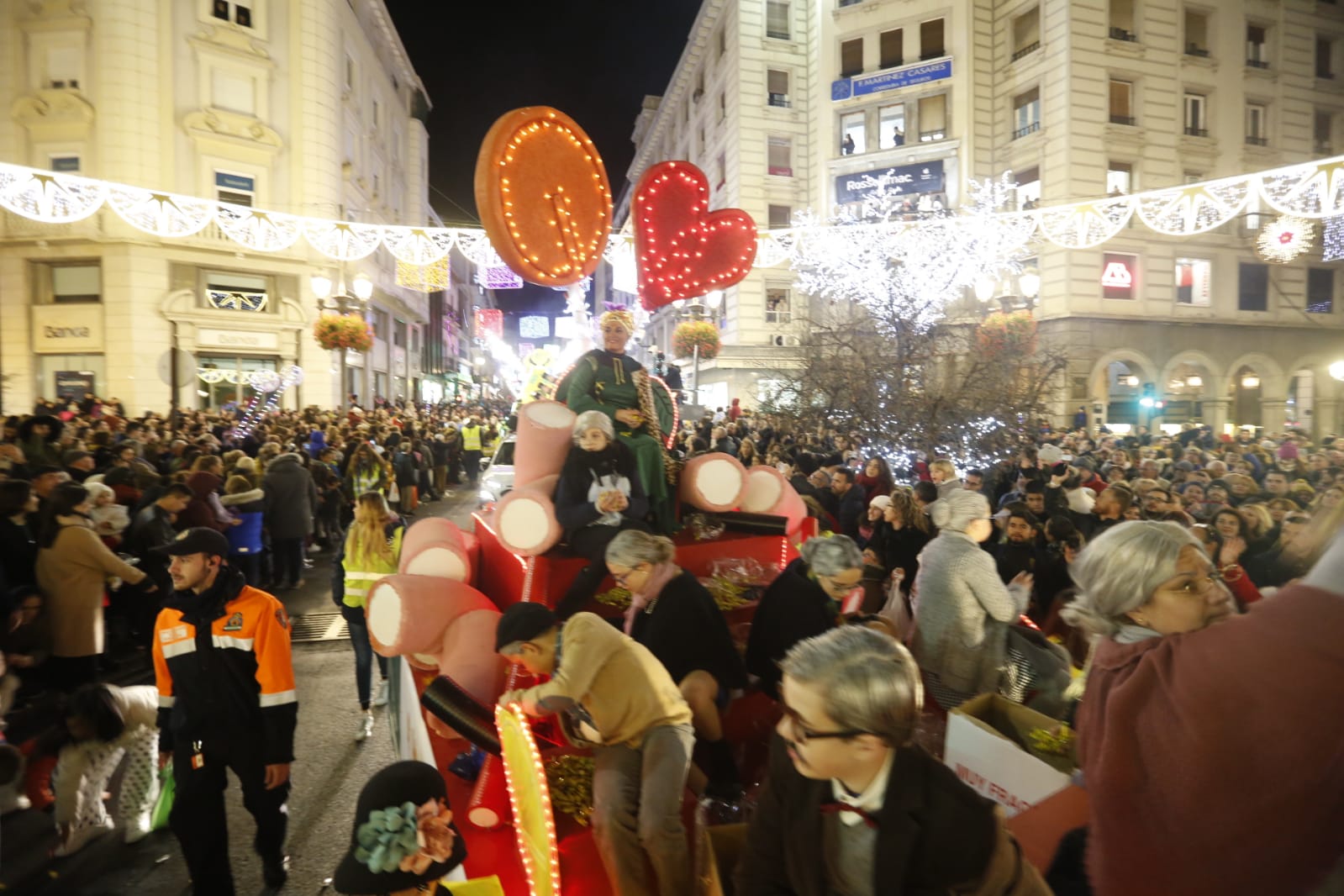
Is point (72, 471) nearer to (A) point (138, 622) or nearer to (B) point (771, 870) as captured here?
(A) point (138, 622)

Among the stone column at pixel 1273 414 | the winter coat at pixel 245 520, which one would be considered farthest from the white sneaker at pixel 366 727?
the stone column at pixel 1273 414

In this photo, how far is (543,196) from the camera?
5227 millimetres

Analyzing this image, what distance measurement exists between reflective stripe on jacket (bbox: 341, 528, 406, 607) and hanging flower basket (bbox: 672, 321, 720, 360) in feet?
40.8

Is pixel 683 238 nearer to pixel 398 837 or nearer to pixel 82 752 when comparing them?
pixel 398 837

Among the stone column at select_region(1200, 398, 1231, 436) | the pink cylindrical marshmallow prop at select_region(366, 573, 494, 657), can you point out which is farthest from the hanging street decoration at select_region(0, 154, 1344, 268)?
the stone column at select_region(1200, 398, 1231, 436)

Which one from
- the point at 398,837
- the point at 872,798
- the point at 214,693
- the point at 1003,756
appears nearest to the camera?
the point at 872,798

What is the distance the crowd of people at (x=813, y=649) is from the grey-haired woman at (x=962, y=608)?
0.02 m

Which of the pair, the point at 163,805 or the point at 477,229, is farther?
the point at 477,229

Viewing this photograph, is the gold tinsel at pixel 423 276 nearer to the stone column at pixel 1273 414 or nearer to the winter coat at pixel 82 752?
the winter coat at pixel 82 752

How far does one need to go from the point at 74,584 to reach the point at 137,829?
6.01 ft

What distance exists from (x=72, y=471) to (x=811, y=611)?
8643mm

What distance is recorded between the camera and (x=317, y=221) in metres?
12.5

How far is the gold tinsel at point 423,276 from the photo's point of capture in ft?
61.1

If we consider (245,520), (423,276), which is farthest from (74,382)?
(245,520)
